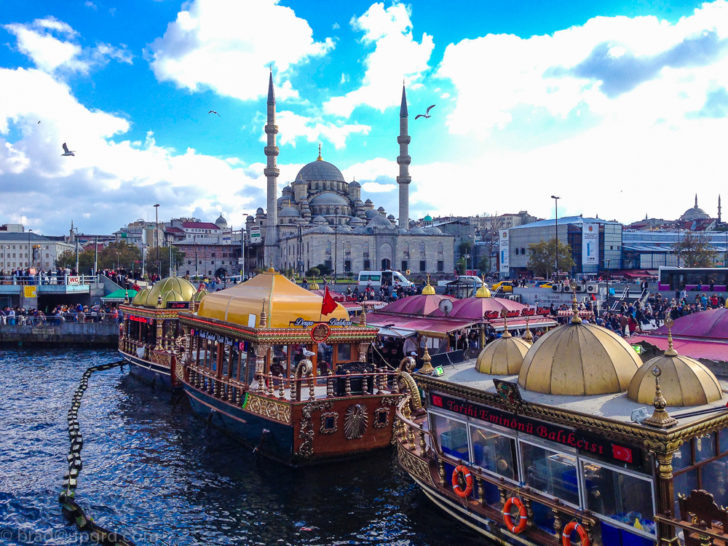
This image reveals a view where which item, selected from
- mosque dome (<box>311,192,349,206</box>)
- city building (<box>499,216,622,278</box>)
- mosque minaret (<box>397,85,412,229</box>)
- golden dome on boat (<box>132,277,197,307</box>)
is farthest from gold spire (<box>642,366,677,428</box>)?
mosque dome (<box>311,192,349,206</box>)

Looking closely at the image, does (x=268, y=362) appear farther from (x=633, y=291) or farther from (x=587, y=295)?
(x=633, y=291)

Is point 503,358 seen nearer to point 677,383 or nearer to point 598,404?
point 598,404

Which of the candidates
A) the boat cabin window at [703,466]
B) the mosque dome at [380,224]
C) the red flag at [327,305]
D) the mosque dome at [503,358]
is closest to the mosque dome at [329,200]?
the mosque dome at [380,224]

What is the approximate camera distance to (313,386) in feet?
33.7

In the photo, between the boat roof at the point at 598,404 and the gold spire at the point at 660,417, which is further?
the boat roof at the point at 598,404

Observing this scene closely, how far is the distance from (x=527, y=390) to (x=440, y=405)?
57.8 inches

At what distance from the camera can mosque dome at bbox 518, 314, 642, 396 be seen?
665 cm

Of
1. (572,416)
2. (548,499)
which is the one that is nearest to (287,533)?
(548,499)

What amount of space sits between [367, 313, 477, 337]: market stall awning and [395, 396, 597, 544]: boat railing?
545cm

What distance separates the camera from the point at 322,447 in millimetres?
10492

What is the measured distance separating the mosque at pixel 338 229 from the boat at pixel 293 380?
157ft

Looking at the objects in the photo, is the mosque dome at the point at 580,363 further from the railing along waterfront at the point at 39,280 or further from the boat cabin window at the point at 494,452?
the railing along waterfront at the point at 39,280

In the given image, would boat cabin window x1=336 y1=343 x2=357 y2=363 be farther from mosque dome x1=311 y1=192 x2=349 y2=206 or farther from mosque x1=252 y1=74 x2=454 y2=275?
mosque dome x1=311 y1=192 x2=349 y2=206

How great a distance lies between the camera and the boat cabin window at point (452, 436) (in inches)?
314
